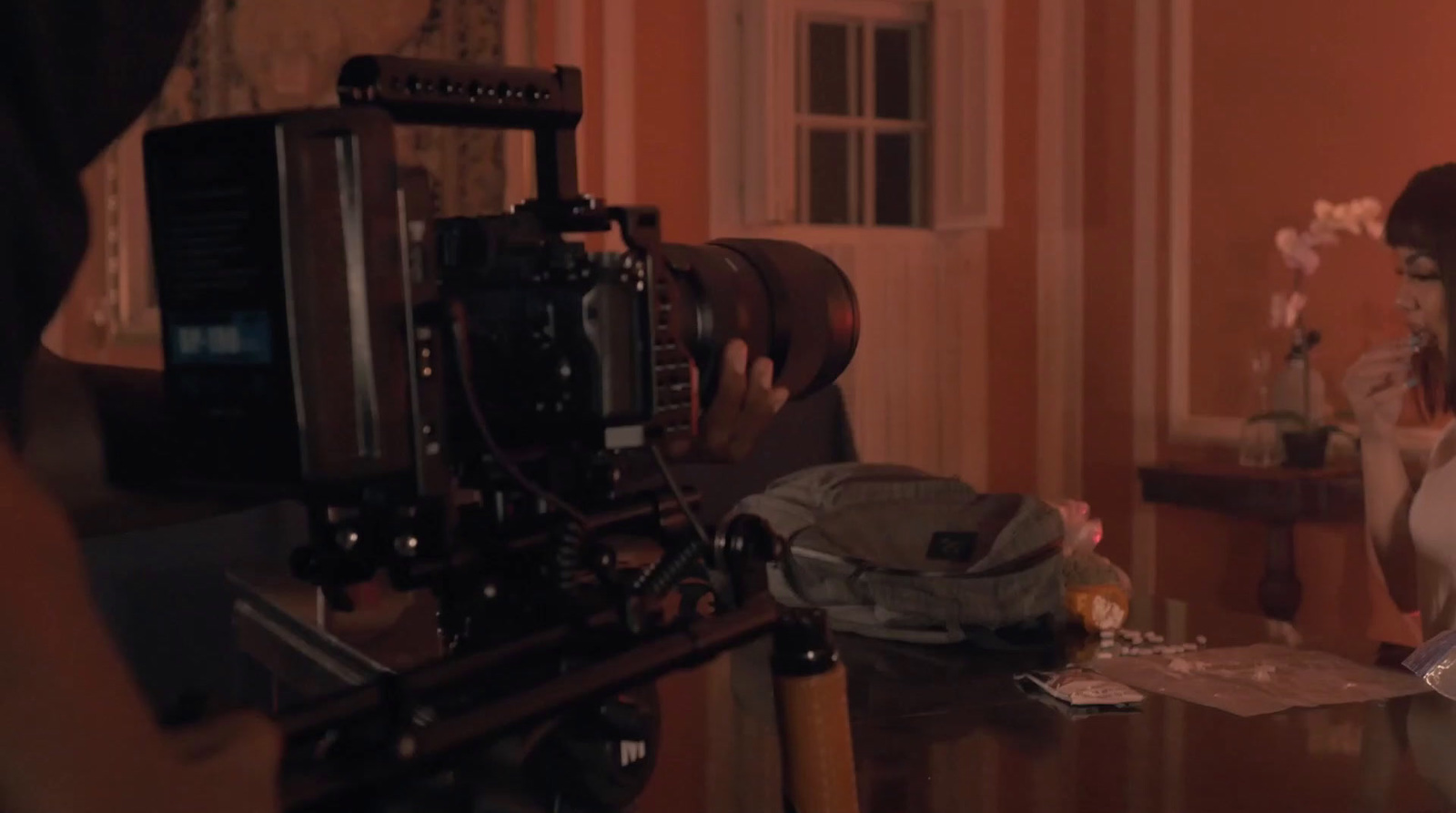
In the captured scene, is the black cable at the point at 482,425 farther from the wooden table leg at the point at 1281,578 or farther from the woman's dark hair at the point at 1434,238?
the wooden table leg at the point at 1281,578

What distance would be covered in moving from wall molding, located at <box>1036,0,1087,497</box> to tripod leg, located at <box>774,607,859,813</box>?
306 centimetres

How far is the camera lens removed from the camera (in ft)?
2.62

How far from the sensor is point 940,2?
3.39 meters

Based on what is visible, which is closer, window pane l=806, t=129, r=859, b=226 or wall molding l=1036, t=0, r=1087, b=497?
window pane l=806, t=129, r=859, b=226

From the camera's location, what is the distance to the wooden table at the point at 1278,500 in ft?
8.55

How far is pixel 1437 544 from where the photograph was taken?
147cm

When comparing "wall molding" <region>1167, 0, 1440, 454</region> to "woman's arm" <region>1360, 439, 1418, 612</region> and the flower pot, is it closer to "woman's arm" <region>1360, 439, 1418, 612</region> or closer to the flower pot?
the flower pot

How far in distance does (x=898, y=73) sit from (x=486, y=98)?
2.98m

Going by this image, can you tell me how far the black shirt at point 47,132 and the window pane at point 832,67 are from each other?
294cm

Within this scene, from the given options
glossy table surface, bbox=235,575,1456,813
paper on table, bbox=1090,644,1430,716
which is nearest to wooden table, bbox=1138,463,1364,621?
paper on table, bbox=1090,644,1430,716

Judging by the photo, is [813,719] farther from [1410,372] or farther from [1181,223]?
[1181,223]

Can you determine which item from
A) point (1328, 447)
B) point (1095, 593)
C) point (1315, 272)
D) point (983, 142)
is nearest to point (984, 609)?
point (1095, 593)

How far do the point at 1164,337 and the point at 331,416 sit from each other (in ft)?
10.1

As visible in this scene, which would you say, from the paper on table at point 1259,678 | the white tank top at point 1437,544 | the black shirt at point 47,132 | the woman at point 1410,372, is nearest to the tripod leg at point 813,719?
the black shirt at point 47,132
